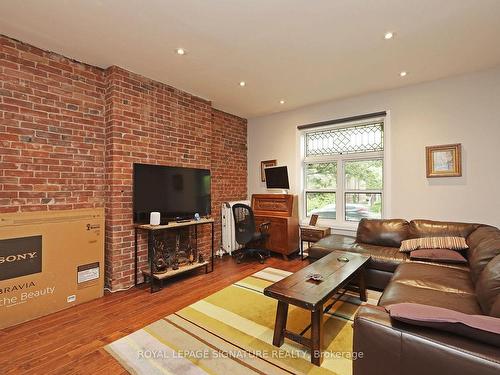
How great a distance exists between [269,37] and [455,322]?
8.52 feet

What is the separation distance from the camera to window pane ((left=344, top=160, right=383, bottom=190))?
4.03m

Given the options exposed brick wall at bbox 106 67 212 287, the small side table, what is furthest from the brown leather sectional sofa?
exposed brick wall at bbox 106 67 212 287

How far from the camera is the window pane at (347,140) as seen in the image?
13.3 ft

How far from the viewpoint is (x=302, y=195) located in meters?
4.75

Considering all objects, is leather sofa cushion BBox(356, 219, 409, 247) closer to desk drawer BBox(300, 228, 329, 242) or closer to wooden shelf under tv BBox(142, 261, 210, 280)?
desk drawer BBox(300, 228, 329, 242)

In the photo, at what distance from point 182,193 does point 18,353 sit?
2.20 m

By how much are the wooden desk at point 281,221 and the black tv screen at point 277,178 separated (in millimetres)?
190

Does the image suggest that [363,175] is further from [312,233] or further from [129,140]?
[129,140]

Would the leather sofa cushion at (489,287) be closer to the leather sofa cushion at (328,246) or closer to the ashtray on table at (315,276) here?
the ashtray on table at (315,276)

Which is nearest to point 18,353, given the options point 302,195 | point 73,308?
point 73,308

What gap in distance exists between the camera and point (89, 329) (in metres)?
2.21

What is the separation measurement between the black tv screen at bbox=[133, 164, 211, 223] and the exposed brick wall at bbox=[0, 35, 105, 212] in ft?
1.61

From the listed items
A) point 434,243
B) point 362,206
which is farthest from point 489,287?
point 362,206

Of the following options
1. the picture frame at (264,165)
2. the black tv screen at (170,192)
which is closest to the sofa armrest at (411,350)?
the black tv screen at (170,192)
